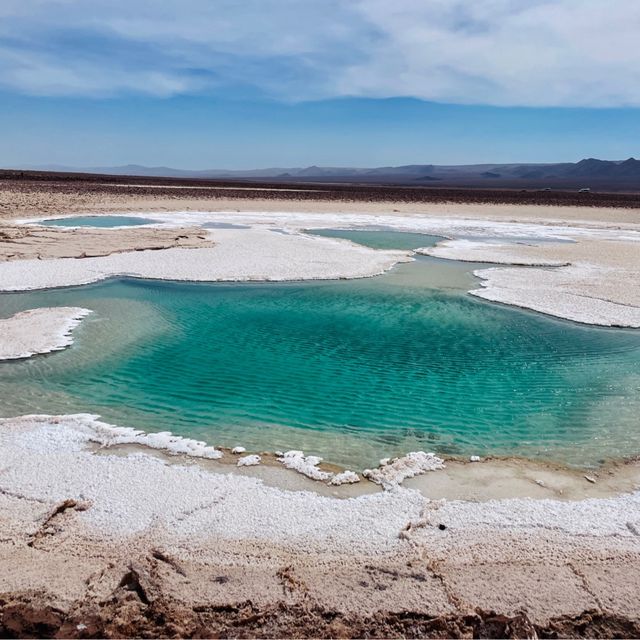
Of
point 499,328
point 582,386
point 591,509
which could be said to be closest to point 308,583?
point 591,509

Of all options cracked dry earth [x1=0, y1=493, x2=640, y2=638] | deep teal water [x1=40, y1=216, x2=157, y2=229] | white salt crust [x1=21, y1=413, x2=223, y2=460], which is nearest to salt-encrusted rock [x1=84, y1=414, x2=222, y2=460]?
white salt crust [x1=21, y1=413, x2=223, y2=460]

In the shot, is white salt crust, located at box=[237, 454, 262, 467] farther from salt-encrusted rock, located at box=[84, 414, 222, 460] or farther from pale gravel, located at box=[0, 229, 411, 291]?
pale gravel, located at box=[0, 229, 411, 291]

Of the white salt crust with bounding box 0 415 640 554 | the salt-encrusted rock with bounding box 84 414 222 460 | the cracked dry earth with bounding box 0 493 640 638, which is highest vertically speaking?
the salt-encrusted rock with bounding box 84 414 222 460

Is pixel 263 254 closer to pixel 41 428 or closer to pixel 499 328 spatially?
pixel 499 328

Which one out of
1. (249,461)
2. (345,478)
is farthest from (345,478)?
(249,461)

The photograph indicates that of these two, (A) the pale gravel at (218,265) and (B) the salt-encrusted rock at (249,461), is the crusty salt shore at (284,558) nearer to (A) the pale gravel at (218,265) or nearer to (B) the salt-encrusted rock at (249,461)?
(B) the salt-encrusted rock at (249,461)

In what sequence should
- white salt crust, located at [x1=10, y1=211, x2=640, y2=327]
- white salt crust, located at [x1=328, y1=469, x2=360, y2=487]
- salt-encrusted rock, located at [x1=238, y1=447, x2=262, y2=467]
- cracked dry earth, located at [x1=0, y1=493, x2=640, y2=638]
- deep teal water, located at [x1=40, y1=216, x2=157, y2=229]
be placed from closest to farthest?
cracked dry earth, located at [x1=0, y1=493, x2=640, y2=638] → white salt crust, located at [x1=328, y1=469, x2=360, y2=487] → salt-encrusted rock, located at [x1=238, y1=447, x2=262, y2=467] → white salt crust, located at [x1=10, y1=211, x2=640, y2=327] → deep teal water, located at [x1=40, y1=216, x2=157, y2=229]
